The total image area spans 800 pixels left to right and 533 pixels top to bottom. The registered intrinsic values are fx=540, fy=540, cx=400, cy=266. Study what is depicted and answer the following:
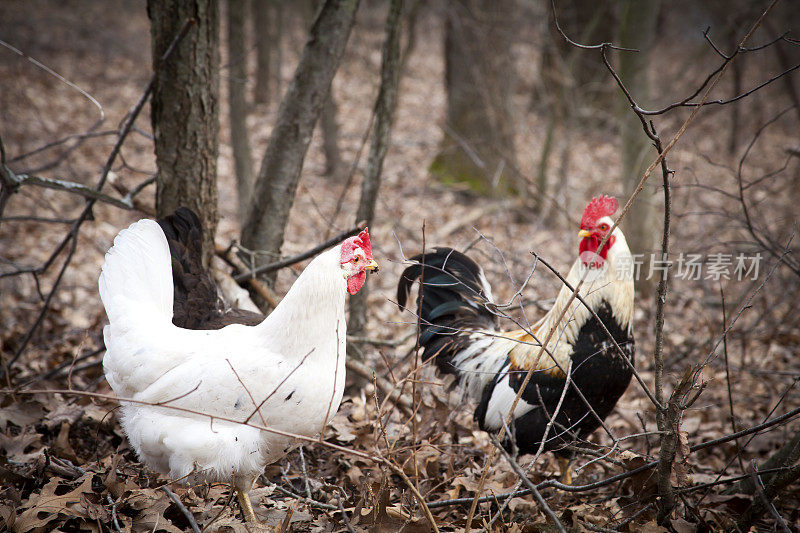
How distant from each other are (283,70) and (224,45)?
3.19 metres

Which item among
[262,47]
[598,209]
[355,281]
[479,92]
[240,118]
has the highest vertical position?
[262,47]

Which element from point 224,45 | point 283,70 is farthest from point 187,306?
point 224,45

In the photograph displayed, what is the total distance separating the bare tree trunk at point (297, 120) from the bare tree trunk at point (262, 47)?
31.4 feet

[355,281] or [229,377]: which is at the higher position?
[355,281]

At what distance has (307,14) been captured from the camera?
1082cm

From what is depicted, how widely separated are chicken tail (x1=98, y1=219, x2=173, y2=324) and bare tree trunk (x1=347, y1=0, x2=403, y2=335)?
5.27 ft

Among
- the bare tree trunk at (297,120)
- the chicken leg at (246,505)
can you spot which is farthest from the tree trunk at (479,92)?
the chicken leg at (246,505)

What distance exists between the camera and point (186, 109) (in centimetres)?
383

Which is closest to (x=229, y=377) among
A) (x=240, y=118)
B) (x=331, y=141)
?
(x=240, y=118)

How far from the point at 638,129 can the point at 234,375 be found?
6.12m

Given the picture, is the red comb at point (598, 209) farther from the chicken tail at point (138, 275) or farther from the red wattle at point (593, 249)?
the chicken tail at point (138, 275)

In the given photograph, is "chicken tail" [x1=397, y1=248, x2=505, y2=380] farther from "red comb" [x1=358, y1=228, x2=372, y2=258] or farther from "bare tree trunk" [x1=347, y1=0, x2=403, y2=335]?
"red comb" [x1=358, y1=228, x2=372, y2=258]

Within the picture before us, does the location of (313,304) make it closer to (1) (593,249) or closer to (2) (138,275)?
(2) (138,275)

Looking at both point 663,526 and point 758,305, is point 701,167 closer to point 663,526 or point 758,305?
point 758,305
